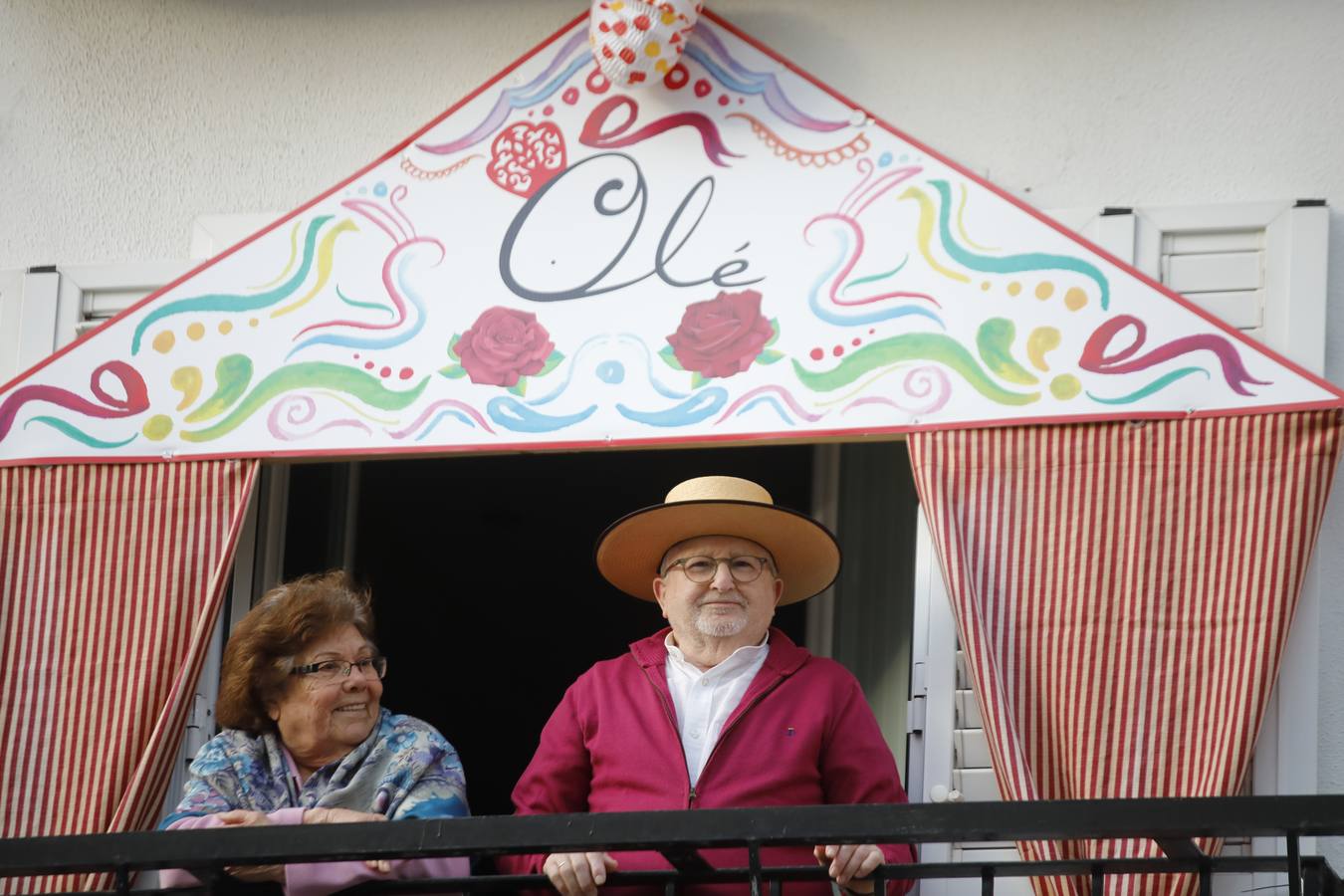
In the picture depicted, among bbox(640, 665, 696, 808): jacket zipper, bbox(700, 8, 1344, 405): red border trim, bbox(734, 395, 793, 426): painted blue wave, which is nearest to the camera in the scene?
bbox(640, 665, 696, 808): jacket zipper

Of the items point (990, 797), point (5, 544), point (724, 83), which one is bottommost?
point (990, 797)

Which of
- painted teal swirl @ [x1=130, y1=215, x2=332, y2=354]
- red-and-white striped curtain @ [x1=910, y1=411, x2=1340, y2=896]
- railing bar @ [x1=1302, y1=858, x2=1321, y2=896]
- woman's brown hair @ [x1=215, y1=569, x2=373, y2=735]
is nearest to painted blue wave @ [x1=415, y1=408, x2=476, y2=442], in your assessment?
woman's brown hair @ [x1=215, y1=569, x2=373, y2=735]

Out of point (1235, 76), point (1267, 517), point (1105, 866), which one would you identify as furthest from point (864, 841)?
point (1235, 76)

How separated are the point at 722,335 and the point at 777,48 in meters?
0.80

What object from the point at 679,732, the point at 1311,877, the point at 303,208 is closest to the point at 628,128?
the point at 303,208

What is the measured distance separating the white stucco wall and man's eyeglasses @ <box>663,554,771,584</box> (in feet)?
3.73

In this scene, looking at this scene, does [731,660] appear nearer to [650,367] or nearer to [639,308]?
[650,367]

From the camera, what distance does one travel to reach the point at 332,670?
4703 mm

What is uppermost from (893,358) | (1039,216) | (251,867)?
(1039,216)

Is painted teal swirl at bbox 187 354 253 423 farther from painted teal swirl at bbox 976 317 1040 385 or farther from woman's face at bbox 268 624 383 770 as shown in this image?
painted teal swirl at bbox 976 317 1040 385

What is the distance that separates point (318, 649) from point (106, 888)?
0.76 meters

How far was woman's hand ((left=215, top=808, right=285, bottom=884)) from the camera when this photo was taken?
14.0 feet

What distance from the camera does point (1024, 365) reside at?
189 inches

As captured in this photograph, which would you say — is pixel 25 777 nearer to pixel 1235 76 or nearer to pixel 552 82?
pixel 552 82
